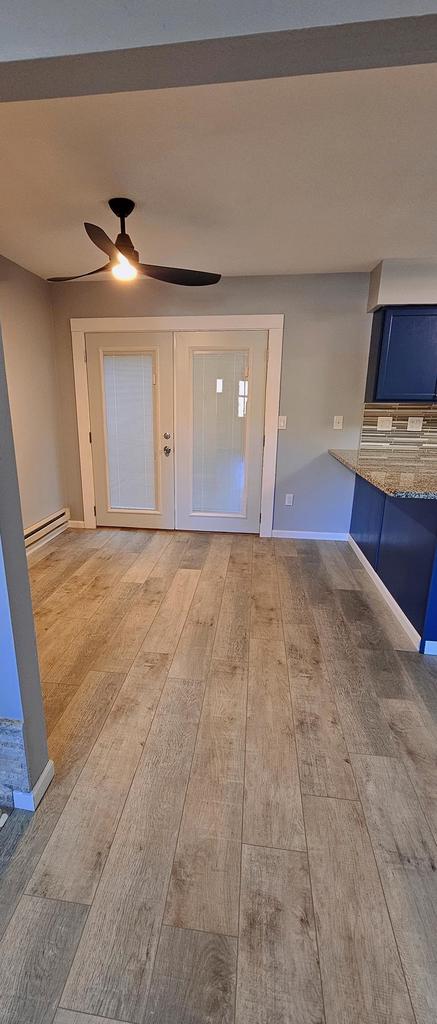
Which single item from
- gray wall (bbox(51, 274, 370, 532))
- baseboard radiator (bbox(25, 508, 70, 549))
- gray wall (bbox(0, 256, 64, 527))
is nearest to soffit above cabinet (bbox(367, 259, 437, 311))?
gray wall (bbox(51, 274, 370, 532))

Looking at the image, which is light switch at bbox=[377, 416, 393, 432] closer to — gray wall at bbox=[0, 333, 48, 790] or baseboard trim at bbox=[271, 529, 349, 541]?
baseboard trim at bbox=[271, 529, 349, 541]

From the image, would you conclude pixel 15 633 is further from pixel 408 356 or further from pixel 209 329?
pixel 408 356

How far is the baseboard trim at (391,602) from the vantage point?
7.32 ft

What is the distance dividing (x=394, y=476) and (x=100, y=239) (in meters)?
1.93

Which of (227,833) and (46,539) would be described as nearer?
(227,833)

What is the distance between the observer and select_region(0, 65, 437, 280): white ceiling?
140 cm

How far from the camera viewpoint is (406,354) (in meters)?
3.11

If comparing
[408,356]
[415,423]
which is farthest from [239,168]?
[415,423]

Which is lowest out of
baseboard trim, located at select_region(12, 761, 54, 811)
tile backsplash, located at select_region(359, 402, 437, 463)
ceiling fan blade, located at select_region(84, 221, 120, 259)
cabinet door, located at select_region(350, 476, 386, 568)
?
baseboard trim, located at select_region(12, 761, 54, 811)

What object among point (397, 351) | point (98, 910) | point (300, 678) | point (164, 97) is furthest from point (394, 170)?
point (98, 910)

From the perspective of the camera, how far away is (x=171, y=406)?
3.71 meters

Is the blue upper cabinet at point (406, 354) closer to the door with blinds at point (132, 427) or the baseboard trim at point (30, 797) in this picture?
the door with blinds at point (132, 427)

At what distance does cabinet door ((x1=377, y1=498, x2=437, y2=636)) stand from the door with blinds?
202 cm

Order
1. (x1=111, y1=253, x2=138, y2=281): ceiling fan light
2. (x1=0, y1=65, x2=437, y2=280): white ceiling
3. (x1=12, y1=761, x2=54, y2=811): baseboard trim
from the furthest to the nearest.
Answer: (x1=111, y1=253, x2=138, y2=281): ceiling fan light → (x1=0, y1=65, x2=437, y2=280): white ceiling → (x1=12, y1=761, x2=54, y2=811): baseboard trim
